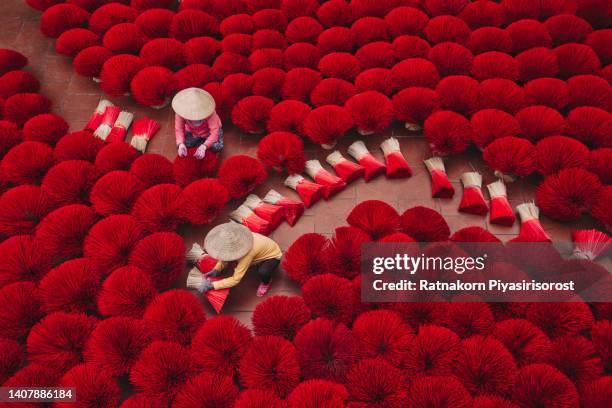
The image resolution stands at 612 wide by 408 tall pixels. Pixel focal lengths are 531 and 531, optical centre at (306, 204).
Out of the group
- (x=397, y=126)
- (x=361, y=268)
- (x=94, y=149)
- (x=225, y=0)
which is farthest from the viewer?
(x=225, y=0)

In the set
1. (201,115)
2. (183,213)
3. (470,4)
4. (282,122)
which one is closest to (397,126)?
(282,122)

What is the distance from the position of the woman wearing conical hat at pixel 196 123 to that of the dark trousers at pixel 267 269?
72 centimetres

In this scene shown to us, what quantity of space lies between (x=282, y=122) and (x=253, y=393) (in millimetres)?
1521

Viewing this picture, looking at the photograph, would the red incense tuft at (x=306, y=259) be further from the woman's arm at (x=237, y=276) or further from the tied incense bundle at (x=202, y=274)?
the tied incense bundle at (x=202, y=274)

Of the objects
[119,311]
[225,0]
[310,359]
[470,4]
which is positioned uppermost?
[470,4]

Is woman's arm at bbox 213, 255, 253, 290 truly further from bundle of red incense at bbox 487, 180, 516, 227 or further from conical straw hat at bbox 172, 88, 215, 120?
bundle of red incense at bbox 487, 180, 516, 227

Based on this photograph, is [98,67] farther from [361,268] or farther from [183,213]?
[361,268]

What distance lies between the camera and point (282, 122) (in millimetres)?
3004

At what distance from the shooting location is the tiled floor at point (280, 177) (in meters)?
2.85

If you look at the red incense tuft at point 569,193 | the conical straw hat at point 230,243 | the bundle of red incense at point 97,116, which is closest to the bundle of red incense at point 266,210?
the conical straw hat at point 230,243

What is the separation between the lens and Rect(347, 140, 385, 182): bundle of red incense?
9.81ft

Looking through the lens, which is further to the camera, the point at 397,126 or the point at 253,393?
the point at 397,126

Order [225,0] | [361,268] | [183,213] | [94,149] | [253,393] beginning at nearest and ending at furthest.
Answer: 1. [253,393]
2. [361,268]
3. [183,213]
4. [94,149]
5. [225,0]

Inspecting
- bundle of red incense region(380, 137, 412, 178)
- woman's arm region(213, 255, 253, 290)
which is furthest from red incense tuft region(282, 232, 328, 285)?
bundle of red incense region(380, 137, 412, 178)
